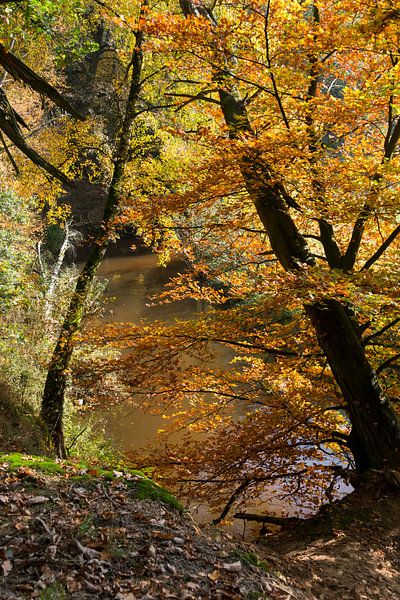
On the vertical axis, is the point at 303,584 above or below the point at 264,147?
below

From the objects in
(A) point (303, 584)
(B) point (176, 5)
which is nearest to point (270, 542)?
(A) point (303, 584)

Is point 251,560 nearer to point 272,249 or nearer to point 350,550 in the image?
point 350,550

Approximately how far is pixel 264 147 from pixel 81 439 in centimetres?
627

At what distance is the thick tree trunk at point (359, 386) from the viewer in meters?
5.24

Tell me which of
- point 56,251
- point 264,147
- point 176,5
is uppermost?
point 56,251

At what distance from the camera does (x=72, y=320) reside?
6652 millimetres

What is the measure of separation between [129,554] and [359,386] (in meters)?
3.69

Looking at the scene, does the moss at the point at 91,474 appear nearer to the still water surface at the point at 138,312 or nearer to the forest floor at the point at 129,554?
the forest floor at the point at 129,554

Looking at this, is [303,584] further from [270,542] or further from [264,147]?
[264,147]

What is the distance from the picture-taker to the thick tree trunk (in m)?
5.24

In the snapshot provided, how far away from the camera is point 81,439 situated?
812cm

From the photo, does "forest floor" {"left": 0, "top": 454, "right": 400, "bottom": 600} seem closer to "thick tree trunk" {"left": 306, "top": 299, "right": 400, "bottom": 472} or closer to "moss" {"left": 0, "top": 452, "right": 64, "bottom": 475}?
"moss" {"left": 0, "top": 452, "right": 64, "bottom": 475}

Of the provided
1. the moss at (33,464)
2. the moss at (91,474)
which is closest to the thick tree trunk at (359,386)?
the moss at (91,474)

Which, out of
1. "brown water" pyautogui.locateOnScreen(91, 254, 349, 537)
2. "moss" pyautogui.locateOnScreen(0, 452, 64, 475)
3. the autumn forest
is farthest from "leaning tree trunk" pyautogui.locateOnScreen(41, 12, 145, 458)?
"moss" pyautogui.locateOnScreen(0, 452, 64, 475)
